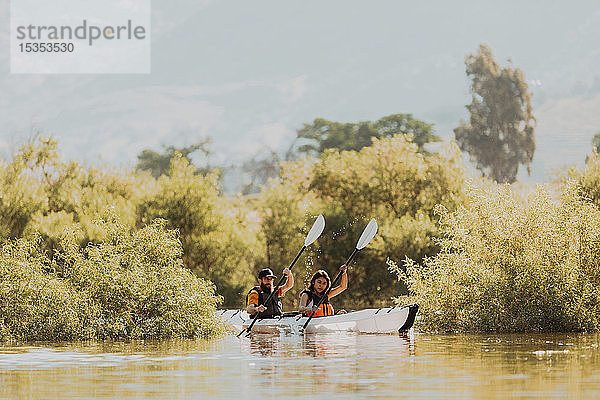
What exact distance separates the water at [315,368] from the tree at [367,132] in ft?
219

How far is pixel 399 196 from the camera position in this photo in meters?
40.9

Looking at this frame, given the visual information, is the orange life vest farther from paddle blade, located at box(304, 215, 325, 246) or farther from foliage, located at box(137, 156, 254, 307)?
foliage, located at box(137, 156, 254, 307)

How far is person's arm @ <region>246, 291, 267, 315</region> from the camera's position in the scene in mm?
20406

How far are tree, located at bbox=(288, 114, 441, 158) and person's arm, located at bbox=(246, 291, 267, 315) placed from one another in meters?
62.9

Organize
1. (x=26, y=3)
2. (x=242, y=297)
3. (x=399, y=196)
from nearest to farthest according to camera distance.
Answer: (x=242, y=297) → (x=399, y=196) → (x=26, y=3)

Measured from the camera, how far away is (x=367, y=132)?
8906 cm

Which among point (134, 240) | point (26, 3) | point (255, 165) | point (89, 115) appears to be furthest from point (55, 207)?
point (26, 3)

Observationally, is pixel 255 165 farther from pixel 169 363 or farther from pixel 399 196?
pixel 169 363

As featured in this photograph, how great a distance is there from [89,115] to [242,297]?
420 feet

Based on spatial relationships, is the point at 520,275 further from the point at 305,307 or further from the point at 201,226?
the point at 201,226

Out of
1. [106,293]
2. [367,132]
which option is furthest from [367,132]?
[106,293]

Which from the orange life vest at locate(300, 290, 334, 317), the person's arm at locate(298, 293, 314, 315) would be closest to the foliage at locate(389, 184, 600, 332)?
the orange life vest at locate(300, 290, 334, 317)

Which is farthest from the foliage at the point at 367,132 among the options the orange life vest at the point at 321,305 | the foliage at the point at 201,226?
the orange life vest at the point at 321,305

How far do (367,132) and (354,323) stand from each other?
70.3 meters
